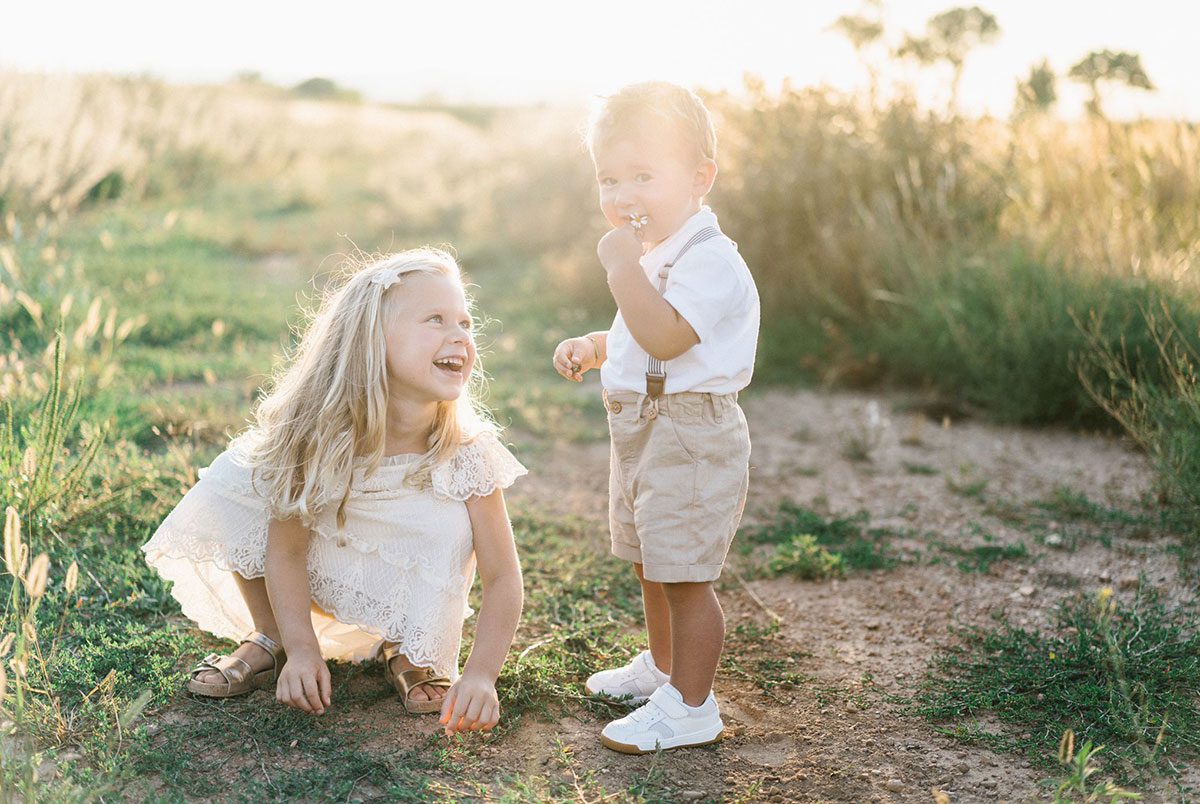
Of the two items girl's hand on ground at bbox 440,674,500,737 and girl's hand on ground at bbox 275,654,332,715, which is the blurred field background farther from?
girl's hand on ground at bbox 440,674,500,737

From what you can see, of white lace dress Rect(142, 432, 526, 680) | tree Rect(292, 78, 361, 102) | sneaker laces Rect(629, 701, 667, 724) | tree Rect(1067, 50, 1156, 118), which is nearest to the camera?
sneaker laces Rect(629, 701, 667, 724)

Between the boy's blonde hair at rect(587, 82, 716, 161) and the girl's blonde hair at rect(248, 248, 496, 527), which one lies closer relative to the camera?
the boy's blonde hair at rect(587, 82, 716, 161)

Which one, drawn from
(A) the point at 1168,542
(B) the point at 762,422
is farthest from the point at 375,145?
(A) the point at 1168,542

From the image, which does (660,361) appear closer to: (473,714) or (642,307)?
(642,307)

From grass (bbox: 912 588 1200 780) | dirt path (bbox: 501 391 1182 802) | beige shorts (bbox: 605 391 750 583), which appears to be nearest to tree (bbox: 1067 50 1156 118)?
dirt path (bbox: 501 391 1182 802)

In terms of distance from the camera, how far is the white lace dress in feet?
8.94

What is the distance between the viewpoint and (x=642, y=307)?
239 cm

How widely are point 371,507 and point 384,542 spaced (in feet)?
0.32

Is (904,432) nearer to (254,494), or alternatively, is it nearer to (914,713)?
(914,713)

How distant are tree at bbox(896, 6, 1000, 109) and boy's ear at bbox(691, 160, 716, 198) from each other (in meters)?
5.35

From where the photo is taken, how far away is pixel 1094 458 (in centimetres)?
505

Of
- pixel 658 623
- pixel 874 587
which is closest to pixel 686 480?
pixel 658 623

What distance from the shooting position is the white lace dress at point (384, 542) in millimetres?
2725

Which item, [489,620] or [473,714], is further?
[489,620]
